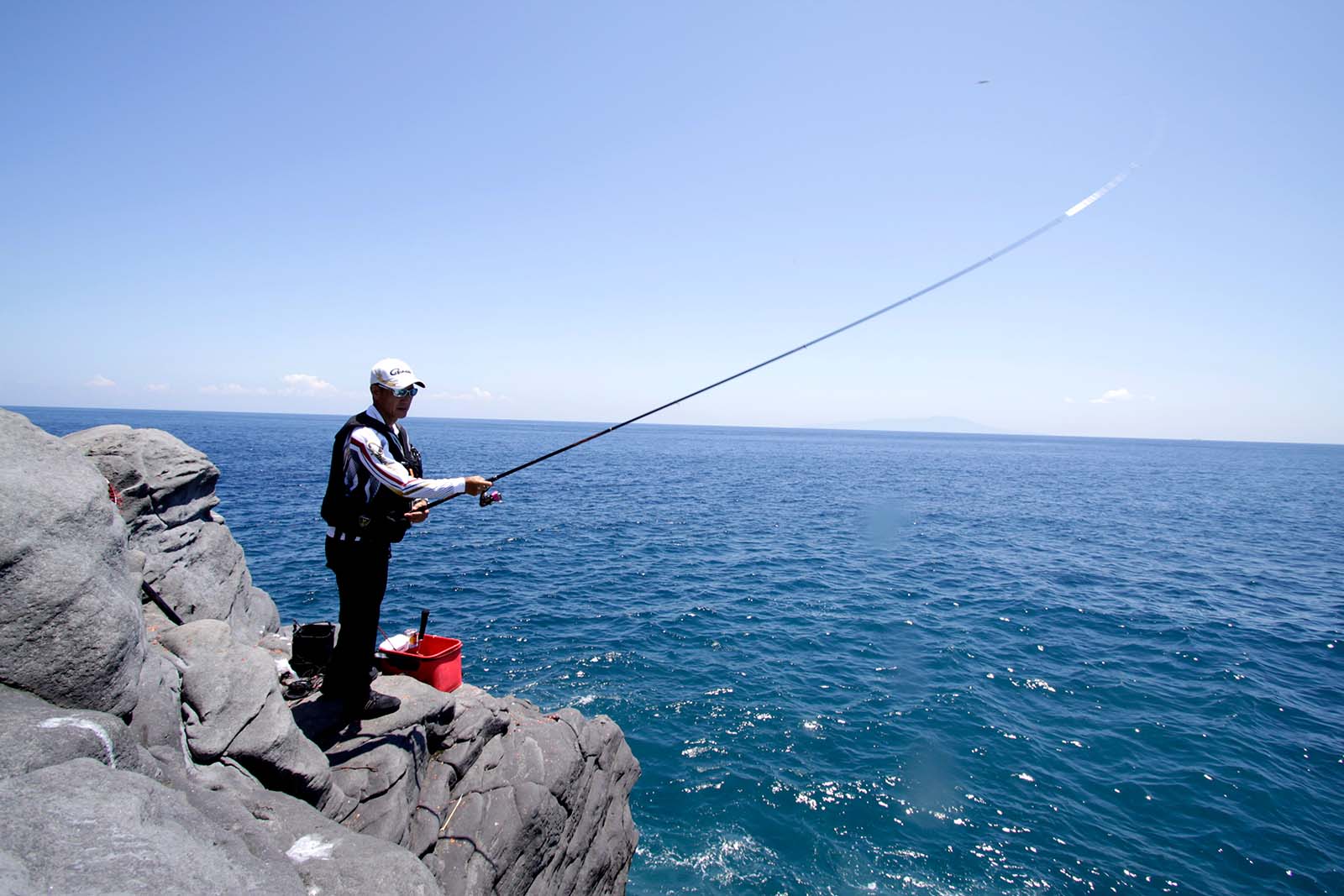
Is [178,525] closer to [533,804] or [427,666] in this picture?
[427,666]

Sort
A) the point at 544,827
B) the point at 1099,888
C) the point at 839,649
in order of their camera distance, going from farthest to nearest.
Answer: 1. the point at 839,649
2. the point at 1099,888
3. the point at 544,827

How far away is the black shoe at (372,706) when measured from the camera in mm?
6691

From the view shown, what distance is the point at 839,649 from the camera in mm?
16938

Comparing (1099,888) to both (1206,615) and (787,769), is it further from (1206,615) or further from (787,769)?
(1206,615)

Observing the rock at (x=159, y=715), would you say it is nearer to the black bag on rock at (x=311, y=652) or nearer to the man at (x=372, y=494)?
the man at (x=372, y=494)

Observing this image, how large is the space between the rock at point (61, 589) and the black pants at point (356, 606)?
62.0 inches

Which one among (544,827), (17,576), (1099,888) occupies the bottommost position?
(1099,888)

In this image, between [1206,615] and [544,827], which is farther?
[1206,615]

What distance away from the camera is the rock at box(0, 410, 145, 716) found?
412 cm

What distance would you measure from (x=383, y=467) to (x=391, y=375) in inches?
36.9

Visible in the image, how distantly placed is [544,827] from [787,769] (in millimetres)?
5834

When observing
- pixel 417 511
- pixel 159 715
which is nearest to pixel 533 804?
pixel 417 511

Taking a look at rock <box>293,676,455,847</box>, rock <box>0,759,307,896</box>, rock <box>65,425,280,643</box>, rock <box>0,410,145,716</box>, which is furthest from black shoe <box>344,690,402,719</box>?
rock <box>65,425,280,643</box>

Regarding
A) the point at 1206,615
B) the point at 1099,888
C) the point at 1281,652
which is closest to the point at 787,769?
the point at 1099,888
